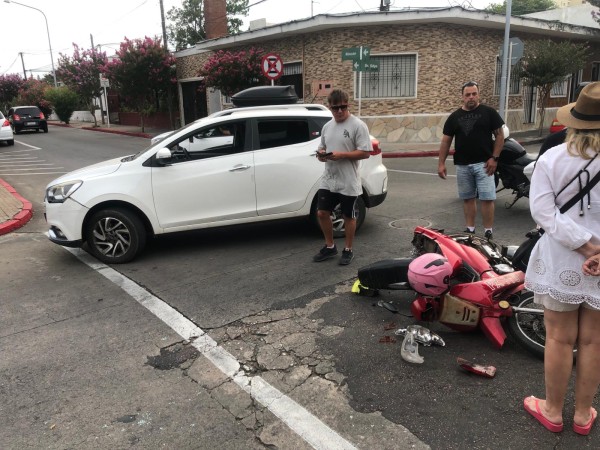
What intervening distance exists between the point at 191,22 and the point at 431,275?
2113 inches

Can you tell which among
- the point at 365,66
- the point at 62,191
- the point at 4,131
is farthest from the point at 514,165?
the point at 4,131

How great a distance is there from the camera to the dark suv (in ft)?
94.3

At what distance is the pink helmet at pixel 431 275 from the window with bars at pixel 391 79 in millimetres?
15208

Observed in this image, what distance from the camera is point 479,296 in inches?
136

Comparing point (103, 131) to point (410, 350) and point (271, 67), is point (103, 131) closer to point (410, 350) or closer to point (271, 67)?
point (271, 67)

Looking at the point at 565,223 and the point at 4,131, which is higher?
the point at 565,223

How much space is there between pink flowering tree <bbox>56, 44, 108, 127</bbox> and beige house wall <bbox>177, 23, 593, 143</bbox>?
19060mm

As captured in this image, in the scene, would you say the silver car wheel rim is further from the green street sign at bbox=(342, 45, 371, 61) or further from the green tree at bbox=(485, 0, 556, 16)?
the green tree at bbox=(485, 0, 556, 16)

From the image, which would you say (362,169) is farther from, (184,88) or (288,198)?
(184,88)

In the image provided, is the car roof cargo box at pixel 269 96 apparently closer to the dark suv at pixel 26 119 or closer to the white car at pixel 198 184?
the white car at pixel 198 184

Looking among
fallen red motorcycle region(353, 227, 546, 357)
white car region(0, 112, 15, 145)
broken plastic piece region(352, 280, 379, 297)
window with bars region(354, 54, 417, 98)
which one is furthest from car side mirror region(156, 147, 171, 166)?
white car region(0, 112, 15, 145)

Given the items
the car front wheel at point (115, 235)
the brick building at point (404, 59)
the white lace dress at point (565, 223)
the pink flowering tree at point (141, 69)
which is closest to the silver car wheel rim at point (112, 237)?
the car front wheel at point (115, 235)

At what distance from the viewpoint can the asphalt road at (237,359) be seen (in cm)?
276

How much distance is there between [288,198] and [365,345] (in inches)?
112
